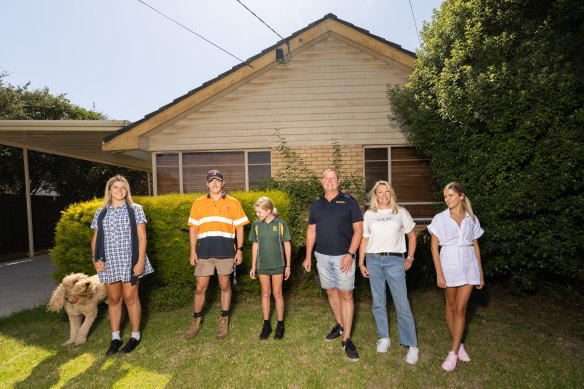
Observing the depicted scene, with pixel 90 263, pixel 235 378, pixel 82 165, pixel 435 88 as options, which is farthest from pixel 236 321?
pixel 82 165

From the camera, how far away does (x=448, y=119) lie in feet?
17.2

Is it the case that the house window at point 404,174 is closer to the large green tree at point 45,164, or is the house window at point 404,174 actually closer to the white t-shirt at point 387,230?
the white t-shirt at point 387,230

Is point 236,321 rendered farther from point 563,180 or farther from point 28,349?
point 563,180

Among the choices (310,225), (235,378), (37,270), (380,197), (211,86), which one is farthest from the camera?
(37,270)

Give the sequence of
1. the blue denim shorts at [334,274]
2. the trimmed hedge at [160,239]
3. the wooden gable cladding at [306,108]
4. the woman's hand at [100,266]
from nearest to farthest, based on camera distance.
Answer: the blue denim shorts at [334,274], the woman's hand at [100,266], the trimmed hedge at [160,239], the wooden gable cladding at [306,108]

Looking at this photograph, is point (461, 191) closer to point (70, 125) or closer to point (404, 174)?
point (404, 174)

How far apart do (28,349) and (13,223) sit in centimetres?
975

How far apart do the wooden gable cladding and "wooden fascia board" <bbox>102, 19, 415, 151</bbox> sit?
25 cm

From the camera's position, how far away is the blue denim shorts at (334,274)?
3564mm

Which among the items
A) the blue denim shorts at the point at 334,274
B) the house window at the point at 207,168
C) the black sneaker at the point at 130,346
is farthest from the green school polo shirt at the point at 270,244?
the house window at the point at 207,168

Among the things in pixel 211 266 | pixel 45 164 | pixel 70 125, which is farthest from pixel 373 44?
pixel 45 164

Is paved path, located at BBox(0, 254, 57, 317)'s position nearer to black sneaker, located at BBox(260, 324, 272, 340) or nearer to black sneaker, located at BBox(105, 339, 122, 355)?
black sneaker, located at BBox(105, 339, 122, 355)

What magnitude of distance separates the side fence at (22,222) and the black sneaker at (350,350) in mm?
12467

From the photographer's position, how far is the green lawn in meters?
3.13
